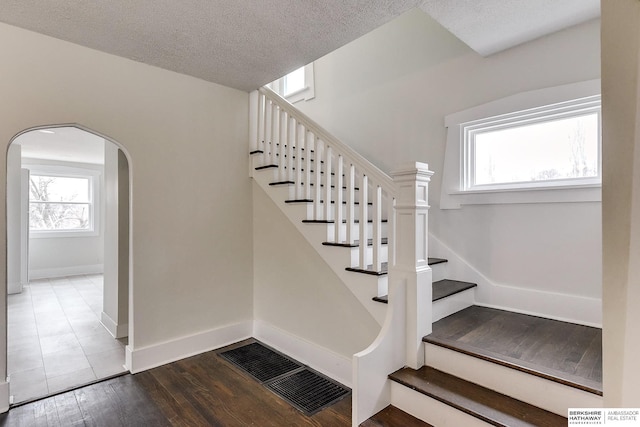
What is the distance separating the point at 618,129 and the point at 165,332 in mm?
3064

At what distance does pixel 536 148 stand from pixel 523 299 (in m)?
1.11

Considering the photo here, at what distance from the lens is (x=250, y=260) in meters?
3.26

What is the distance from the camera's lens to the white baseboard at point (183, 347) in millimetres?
2520

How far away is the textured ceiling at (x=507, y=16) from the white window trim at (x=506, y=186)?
401 millimetres

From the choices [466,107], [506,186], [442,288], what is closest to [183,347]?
[442,288]

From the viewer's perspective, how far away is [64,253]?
6551mm

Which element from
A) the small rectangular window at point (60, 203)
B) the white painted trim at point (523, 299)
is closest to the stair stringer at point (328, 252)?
the white painted trim at point (523, 299)

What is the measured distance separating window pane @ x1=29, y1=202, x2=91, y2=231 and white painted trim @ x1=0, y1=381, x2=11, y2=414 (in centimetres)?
569

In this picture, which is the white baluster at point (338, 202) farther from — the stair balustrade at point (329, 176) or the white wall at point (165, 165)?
the white wall at point (165, 165)

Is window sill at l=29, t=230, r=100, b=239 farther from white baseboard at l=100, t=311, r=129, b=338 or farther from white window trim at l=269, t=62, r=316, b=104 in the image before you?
white window trim at l=269, t=62, r=316, b=104

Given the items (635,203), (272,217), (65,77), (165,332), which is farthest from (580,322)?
(65,77)

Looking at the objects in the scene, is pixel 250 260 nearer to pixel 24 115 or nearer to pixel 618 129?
pixel 24 115

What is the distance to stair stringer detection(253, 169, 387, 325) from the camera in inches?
82.5

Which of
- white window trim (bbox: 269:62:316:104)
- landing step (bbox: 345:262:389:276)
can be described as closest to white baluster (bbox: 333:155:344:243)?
landing step (bbox: 345:262:389:276)
